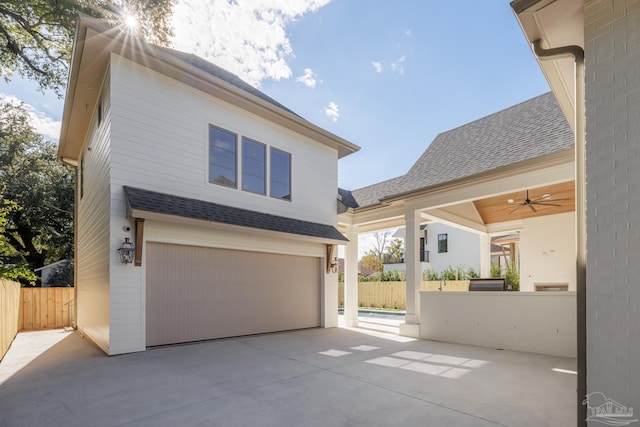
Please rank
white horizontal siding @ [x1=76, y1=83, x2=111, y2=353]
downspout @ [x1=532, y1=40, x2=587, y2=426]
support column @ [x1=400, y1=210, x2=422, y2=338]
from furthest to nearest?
support column @ [x1=400, y1=210, x2=422, y2=338]
white horizontal siding @ [x1=76, y1=83, x2=111, y2=353]
downspout @ [x1=532, y1=40, x2=587, y2=426]

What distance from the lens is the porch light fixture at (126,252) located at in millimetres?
6289

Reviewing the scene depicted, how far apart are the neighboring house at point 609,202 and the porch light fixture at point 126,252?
6649 millimetres

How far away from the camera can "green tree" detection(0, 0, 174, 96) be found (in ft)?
30.8

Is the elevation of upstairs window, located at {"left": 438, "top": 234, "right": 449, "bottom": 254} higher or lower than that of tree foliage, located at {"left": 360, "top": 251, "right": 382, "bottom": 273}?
higher

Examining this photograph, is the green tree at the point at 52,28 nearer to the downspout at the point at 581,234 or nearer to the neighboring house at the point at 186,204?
the neighboring house at the point at 186,204

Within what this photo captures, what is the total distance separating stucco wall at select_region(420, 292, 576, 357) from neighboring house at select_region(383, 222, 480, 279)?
44.8 feet

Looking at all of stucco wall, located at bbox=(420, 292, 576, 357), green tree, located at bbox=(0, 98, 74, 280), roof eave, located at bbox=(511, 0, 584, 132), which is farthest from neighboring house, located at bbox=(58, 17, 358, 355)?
green tree, located at bbox=(0, 98, 74, 280)

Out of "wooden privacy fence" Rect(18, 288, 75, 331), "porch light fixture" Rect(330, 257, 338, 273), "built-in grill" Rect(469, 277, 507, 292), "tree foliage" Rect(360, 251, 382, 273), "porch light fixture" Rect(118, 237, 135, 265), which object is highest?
"porch light fixture" Rect(118, 237, 135, 265)

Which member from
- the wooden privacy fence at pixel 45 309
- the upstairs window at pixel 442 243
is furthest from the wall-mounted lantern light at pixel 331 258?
the upstairs window at pixel 442 243

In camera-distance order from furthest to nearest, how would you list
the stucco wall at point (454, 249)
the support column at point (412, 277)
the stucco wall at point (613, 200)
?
the stucco wall at point (454, 249), the support column at point (412, 277), the stucco wall at point (613, 200)

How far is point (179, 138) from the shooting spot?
7.41 m


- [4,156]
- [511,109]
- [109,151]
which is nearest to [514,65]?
[511,109]

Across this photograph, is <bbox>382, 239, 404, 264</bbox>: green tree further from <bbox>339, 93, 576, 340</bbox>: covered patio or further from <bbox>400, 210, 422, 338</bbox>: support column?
<bbox>400, 210, 422, 338</bbox>: support column

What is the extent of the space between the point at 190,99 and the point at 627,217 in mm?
7689
